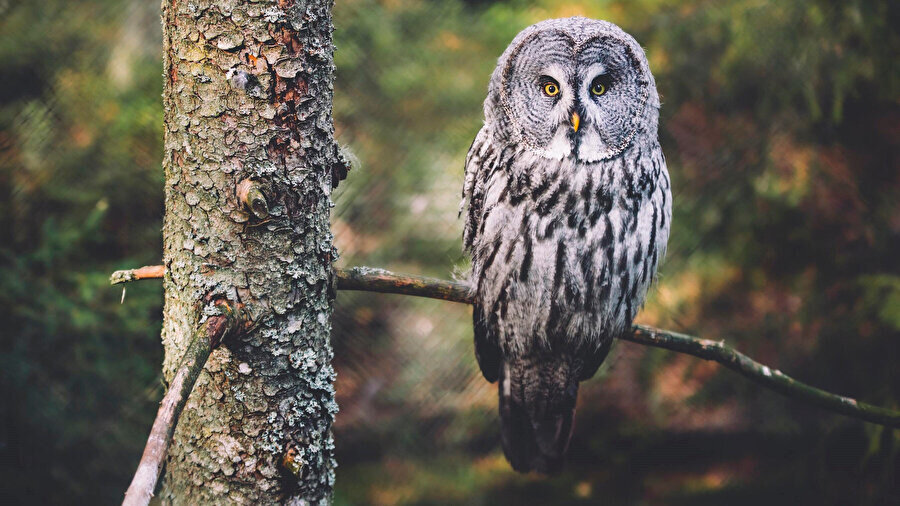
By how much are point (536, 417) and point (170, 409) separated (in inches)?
45.2

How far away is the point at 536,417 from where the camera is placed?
1658 mm

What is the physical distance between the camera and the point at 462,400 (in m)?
2.77

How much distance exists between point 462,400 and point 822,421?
1.47 meters

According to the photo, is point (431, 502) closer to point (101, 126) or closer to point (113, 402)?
point (113, 402)

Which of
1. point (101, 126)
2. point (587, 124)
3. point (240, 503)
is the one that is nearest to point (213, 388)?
point (240, 503)

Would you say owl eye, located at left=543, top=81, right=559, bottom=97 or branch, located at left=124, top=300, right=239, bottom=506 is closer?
branch, located at left=124, top=300, right=239, bottom=506

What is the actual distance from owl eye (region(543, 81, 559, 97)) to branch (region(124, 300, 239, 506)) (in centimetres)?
83

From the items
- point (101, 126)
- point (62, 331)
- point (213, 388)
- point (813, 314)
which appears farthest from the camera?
point (813, 314)

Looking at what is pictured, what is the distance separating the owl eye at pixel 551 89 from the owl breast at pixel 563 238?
13 centimetres

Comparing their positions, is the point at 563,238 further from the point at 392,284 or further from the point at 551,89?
the point at 392,284

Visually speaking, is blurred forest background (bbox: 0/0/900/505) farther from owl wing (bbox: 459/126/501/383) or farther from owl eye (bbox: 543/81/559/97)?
owl eye (bbox: 543/81/559/97)

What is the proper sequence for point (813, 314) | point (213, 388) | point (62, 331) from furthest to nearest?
point (813, 314) < point (62, 331) < point (213, 388)

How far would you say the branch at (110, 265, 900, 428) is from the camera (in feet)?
3.58

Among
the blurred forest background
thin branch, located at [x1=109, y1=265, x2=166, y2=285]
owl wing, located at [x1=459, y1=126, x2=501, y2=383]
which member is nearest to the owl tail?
owl wing, located at [x1=459, y1=126, x2=501, y2=383]
